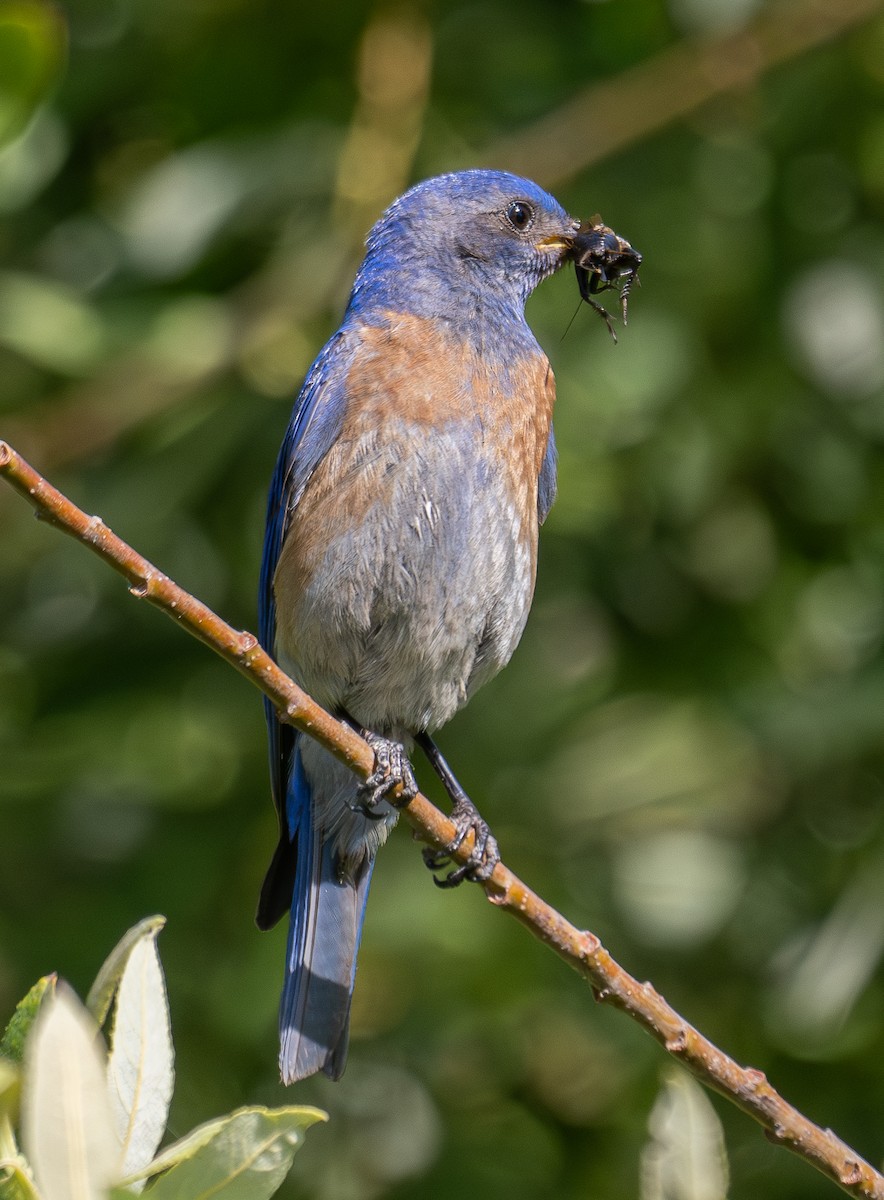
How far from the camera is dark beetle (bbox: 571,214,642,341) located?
4449 millimetres

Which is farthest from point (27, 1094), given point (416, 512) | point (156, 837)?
point (156, 837)

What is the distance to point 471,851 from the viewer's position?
362 centimetres

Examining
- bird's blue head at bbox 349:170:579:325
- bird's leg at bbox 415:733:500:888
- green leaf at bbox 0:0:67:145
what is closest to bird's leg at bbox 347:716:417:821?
bird's leg at bbox 415:733:500:888

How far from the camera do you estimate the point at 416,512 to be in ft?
12.3

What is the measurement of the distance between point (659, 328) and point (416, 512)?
1.42 m

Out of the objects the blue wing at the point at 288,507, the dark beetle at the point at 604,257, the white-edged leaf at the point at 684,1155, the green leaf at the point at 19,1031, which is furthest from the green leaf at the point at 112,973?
the dark beetle at the point at 604,257

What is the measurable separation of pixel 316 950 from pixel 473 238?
196 cm

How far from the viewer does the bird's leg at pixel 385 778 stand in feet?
10.7

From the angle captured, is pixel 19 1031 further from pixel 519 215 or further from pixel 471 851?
pixel 519 215

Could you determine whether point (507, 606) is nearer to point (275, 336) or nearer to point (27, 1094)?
point (275, 336)

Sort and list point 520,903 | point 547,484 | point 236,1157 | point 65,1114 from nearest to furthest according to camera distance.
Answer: point 65,1114
point 236,1157
point 520,903
point 547,484

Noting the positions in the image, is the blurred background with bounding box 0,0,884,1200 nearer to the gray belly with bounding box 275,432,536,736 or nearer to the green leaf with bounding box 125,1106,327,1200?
the gray belly with bounding box 275,432,536,736

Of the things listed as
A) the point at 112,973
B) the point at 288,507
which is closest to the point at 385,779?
the point at 288,507

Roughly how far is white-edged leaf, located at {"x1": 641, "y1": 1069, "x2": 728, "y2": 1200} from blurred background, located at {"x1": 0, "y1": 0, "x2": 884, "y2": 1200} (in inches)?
76.2
